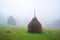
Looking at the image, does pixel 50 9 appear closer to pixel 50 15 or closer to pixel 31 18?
pixel 50 15

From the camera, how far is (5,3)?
2854 millimetres

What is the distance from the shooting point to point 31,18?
110 inches

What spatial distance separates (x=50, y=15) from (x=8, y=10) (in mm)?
806

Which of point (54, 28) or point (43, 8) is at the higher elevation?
point (43, 8)

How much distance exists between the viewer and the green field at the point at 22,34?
2.66m

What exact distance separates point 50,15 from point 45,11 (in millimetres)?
123

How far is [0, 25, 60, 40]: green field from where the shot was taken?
2.66 m

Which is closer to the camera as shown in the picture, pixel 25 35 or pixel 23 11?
pixel 25 35

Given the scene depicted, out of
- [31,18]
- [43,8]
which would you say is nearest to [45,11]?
[43,8]

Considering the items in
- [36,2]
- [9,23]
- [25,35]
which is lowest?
[25,35]

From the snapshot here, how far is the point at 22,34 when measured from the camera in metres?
2.69

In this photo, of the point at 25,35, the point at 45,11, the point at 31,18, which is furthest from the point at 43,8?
the point at 25,35

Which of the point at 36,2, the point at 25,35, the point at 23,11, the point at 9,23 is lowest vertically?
the point at 25,35

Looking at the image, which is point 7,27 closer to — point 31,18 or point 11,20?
point 11,20
